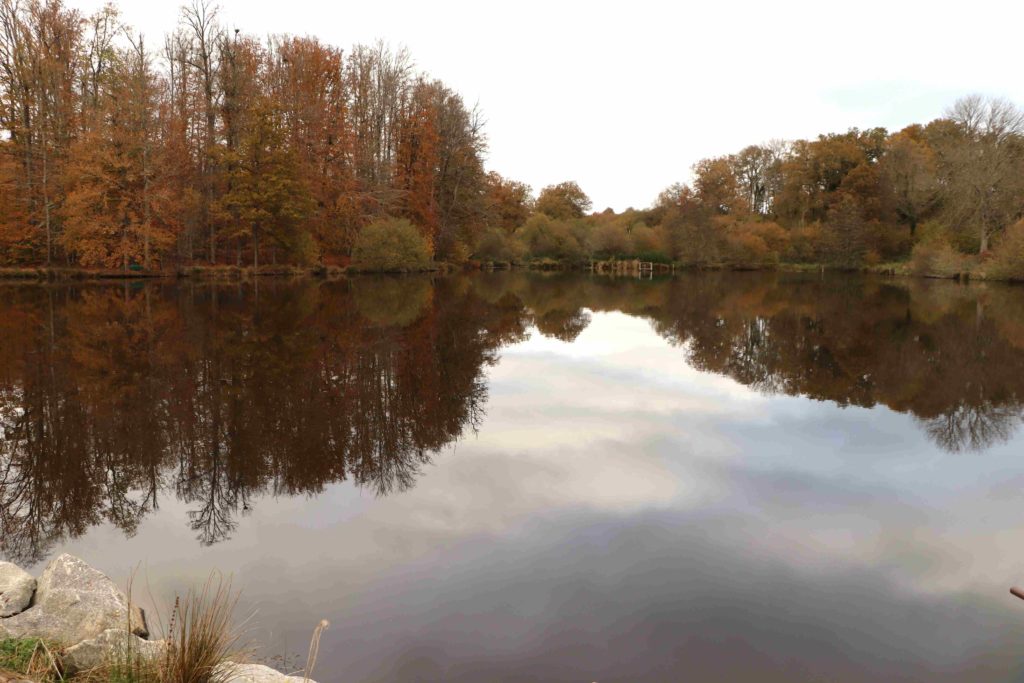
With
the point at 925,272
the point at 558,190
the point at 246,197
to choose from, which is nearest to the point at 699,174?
the point at 925,272

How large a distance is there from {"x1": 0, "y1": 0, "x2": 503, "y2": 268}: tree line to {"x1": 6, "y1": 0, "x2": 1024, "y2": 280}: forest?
4.3 inches

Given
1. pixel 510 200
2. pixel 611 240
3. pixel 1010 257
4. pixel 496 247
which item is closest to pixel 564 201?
pixel 510 200

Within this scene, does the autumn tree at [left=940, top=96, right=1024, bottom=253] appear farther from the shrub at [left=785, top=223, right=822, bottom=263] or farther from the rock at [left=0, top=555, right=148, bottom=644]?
the rock at [left=0, top=555, right=148, bottom=644]

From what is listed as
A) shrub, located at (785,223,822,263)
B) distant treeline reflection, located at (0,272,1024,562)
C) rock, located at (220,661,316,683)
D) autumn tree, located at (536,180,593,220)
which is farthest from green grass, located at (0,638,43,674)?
autumn tree, located at (536,180,593,220)

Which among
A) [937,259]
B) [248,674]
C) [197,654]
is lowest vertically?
[248,674]

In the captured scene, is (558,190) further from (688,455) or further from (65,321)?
(688,455)

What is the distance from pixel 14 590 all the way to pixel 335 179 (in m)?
38.2

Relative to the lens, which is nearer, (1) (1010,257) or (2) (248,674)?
(2) (248,674)

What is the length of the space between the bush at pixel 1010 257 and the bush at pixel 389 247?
107 ft

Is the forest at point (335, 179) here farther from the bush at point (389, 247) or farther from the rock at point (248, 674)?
the rock at point (248, 674)

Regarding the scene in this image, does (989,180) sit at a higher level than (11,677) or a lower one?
higher

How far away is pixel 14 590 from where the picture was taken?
3592 millimetres

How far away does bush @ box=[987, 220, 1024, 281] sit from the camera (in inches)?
1334

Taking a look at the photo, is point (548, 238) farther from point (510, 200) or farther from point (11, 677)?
point (11, 677)
